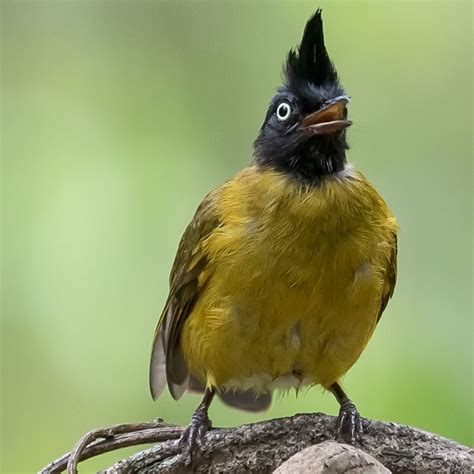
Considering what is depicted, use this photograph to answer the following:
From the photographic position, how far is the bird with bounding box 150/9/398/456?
2.87 m

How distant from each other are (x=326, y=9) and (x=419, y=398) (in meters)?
1.89

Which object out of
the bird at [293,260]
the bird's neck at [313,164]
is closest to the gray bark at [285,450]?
the bird at [293,260]

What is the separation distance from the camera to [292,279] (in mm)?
2846

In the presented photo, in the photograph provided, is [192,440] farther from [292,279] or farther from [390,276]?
[390,276]

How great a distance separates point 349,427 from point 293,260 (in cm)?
52

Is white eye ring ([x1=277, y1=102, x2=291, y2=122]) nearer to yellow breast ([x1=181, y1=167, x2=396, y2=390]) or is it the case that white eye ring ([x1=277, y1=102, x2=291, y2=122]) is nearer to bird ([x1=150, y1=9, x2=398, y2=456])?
bird ([x1=150, y1=9, x2=398, y2=456])

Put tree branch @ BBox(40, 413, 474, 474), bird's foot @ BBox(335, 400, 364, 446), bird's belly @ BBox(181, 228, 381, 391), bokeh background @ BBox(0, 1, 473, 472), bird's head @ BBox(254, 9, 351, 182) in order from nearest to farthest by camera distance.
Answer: tree branch @ BBox(40, 413, 474, 474), bird's foot @ BBox(335, 400, 364, 446), bird's belly @ BBox(181, 228, 381, 391), bird's head @ BBox(254, 9, 351, 182), bokeh background @ BBox(0, 1, 473, 472)

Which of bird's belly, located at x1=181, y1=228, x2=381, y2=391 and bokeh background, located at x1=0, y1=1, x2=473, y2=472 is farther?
bokeh background, located at x1=0, y1=1, x2=473, y2=472

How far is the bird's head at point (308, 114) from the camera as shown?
3002 millimetres

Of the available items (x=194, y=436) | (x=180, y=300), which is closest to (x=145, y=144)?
(x=180, y=300)

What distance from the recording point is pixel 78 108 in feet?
16.1

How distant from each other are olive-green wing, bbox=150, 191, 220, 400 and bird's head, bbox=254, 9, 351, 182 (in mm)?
283

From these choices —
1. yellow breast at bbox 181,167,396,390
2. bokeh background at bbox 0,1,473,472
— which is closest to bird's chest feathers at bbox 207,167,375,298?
yellow breast at bbox 181,167,396,390

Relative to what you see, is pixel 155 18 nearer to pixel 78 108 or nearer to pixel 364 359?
pixel 78 108
